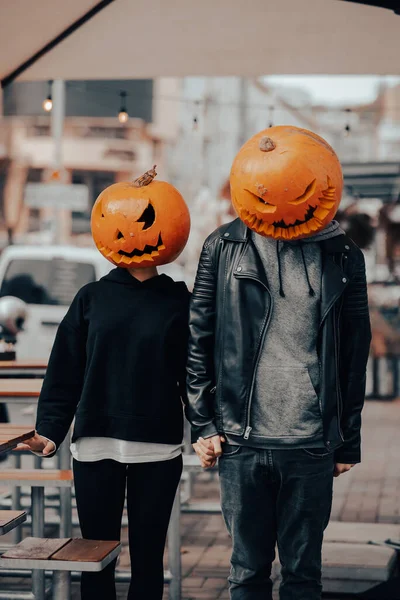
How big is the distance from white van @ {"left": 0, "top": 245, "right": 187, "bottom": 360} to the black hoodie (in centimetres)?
635

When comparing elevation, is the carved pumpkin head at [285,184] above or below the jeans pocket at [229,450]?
above

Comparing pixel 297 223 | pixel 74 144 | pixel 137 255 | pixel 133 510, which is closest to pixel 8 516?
pixel 133 510

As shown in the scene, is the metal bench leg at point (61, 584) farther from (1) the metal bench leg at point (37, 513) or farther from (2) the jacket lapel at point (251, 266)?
(2) the jacket lapel at point (251, 266)

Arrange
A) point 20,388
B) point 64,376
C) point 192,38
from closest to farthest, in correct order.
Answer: point 64,376 → point 20,388 → point 192,38

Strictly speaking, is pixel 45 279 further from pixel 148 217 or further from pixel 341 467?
pixel 341 467

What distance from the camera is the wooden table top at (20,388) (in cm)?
506

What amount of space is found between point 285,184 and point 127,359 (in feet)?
2.74

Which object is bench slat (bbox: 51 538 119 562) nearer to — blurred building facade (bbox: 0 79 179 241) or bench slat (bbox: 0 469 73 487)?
bench slat (bbox: 0 469 73 487)

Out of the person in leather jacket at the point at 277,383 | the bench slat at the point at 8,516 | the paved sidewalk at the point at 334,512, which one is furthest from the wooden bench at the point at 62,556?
the paved sidewalk at the point at 334,512

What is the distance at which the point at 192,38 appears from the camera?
18.3ft

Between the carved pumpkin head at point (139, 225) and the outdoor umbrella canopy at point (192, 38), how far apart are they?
1813 millimetres

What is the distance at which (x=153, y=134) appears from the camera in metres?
38.8

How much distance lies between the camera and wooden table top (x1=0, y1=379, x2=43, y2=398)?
5059 mm

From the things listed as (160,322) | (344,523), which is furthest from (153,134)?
(160,322)
